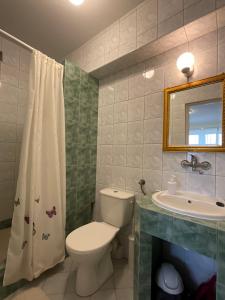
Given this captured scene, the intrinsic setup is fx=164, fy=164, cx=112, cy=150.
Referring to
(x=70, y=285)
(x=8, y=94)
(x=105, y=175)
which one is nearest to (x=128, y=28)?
(x=105, y=175)

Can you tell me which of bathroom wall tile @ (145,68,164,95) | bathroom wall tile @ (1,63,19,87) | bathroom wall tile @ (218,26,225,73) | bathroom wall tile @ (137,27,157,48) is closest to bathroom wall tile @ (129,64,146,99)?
bathroom wall tile @ (145,68,164,95)

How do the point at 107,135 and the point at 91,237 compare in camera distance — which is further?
the point at 107,135

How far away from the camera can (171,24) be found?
133 centimetres

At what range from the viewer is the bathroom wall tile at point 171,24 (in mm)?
1292

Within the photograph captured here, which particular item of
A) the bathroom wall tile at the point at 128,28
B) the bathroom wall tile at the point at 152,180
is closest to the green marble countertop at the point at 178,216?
the bathroom wall tile at the point at 152,180

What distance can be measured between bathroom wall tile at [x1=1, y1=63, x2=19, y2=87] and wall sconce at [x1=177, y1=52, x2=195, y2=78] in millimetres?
2072

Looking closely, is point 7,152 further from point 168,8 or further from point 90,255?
point 168,8

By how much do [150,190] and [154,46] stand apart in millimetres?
1360

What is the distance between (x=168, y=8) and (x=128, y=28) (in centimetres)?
40

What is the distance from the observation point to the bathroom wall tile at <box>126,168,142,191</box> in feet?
5.67

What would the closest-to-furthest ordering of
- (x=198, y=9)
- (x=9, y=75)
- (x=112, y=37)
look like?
(x=198, y=9) → (x=112, y=37) → (x=9, y=75)

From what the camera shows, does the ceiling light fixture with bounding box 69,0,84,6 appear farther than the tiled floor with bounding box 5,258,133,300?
Yes

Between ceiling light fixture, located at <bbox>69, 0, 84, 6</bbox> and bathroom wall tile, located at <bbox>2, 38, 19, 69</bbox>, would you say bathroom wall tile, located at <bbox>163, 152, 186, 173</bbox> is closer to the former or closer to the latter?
ceiling light fixture, located at <bbox>69, 0, 84, 6</bbox>

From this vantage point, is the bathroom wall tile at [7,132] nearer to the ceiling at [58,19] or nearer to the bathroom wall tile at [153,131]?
the ceiling at [58,19]
